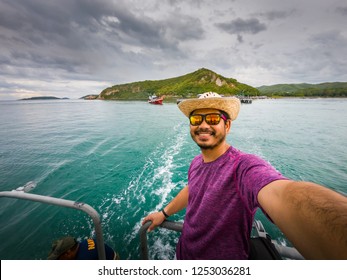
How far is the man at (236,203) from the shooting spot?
32.9 inches

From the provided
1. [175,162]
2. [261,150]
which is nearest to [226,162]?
[175,162]

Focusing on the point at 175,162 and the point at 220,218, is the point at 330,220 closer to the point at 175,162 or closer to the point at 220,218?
the point at 220,218

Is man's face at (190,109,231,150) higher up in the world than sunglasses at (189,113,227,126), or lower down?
lower down

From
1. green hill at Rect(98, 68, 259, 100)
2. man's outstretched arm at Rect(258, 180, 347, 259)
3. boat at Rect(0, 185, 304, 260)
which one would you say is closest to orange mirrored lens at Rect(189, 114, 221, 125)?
man's outstretched arm at Rect(258, 180, 347, 259)

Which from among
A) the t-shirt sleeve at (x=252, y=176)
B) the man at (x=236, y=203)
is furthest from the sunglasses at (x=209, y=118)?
the t-shirt sleeve at (x=252, y=176)

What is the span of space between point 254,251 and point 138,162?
9.95 metres

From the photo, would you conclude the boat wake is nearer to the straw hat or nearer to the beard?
the beard

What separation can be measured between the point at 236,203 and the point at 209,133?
2.91ft

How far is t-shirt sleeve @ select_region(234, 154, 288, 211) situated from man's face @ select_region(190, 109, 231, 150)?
44 cm

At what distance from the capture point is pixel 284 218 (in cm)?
105

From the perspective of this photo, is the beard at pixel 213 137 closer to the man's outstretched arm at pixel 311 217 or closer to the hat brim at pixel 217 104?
the hat brim at pixel 217 104

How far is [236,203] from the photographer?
1580mm

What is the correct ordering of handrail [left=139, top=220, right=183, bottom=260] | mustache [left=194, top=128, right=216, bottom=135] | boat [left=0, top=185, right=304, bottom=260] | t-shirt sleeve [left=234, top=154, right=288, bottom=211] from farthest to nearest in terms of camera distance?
mustache [left=194, top=128, right=216, bottom=135], handrail [left=139, top=220, right=183, bottom=260], boat [left=0, top=185, right=304, bottom=260], t-shirt sleeve [left=234, top=154, right=288, bottom=211]

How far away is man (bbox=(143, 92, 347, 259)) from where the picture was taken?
84cm
